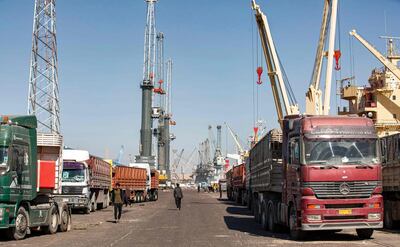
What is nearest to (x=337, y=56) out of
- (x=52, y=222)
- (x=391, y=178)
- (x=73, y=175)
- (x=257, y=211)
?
(x=73, y=175)

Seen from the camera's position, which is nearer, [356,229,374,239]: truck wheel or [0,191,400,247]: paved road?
[0,191,400,247]: paved road

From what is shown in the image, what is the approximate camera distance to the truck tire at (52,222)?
1924 centimetres

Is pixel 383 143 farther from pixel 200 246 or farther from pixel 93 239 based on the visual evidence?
pixel 93 239

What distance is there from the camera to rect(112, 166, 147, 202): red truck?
1732 inches

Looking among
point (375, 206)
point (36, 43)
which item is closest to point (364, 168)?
point (375, 206)

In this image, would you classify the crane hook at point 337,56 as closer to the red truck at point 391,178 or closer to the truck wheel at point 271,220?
the red truck at point 391,178

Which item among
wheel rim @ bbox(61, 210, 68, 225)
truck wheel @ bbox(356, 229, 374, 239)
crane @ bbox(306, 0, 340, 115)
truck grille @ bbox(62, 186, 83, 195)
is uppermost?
crane @ bbox(306, 0, 340, 115)

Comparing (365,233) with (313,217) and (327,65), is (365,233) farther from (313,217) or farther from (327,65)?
(327,65)

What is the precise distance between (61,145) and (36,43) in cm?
4815

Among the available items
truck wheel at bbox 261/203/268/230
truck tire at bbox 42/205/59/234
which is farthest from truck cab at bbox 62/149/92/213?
truck wheel at bbox 261/203/268/230

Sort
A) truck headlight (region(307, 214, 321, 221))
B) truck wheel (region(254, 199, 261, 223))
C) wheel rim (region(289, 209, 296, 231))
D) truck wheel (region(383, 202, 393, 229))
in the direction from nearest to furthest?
truck headlight (region(307, 214, 321, 221))
wheel rim (region(289, 209, 296, 231))
truck wheel (region(383, 202, 393, 229))
truck wheel (region(254, 199, 261, 223))

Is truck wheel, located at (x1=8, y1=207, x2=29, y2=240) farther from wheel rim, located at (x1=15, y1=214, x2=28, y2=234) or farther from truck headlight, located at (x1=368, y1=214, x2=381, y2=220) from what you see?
truck headlight, located at (x1=368, y1=214, x2=381, y2=220)

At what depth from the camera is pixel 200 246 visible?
15.1m

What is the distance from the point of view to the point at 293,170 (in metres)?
16.4
